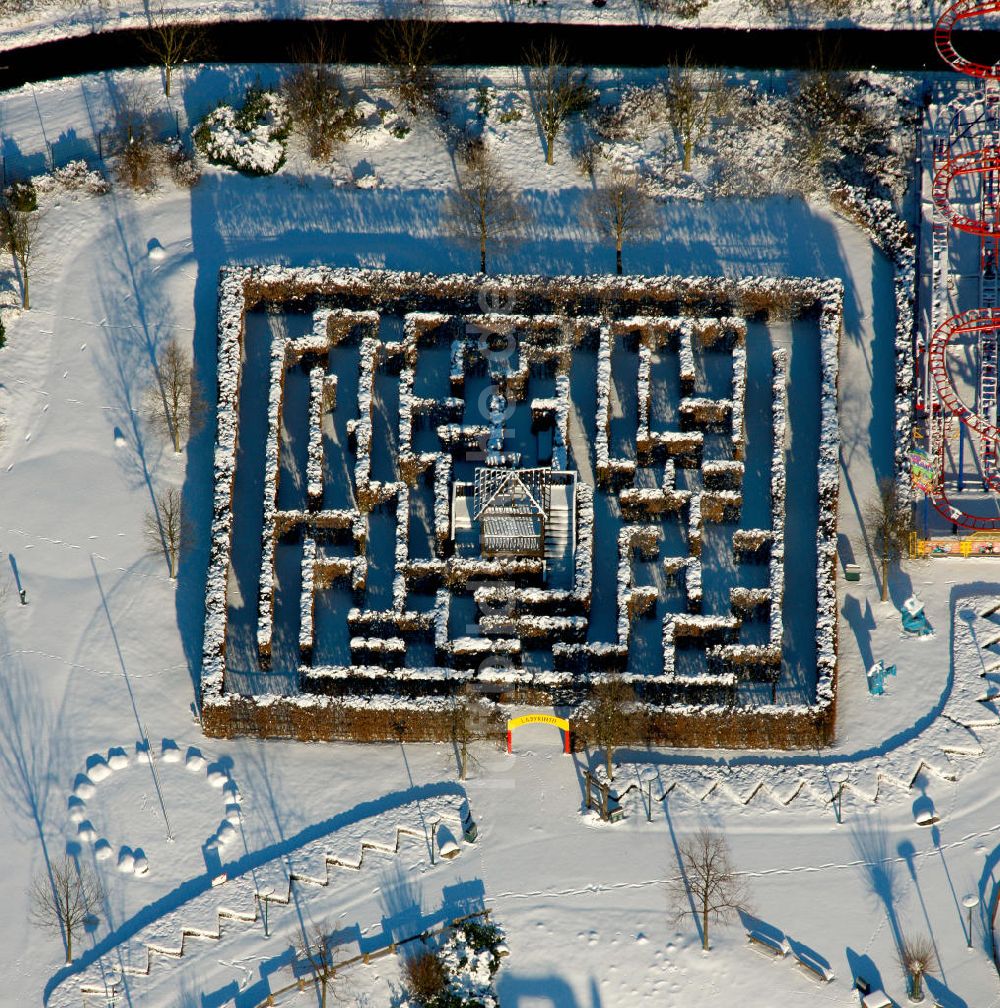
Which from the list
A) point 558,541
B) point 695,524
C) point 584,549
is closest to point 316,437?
point 558,541

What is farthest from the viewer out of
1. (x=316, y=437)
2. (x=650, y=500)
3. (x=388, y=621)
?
(x=316, y=437)

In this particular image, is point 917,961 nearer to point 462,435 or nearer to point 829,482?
point 829,482

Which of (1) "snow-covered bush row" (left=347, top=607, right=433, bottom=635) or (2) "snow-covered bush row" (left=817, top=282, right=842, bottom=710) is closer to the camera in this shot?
(2) "snow-covered bush row" (left=817, top=282, right=842, bottom=710)

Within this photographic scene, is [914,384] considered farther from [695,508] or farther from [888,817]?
[888,817]

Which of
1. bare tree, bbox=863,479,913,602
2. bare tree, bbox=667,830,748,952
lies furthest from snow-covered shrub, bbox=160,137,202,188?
bare tree, bbox=667,830,748,952

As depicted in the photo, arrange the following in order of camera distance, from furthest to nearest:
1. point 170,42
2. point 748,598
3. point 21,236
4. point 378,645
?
1. point 170,42
2. point 21,236
3. point 748,598
4. point 378,645

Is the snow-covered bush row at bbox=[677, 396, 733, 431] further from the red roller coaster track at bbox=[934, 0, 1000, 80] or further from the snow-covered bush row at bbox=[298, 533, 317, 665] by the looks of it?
the red roller coaster track at bbox=[934, 0, 1000, 80]
